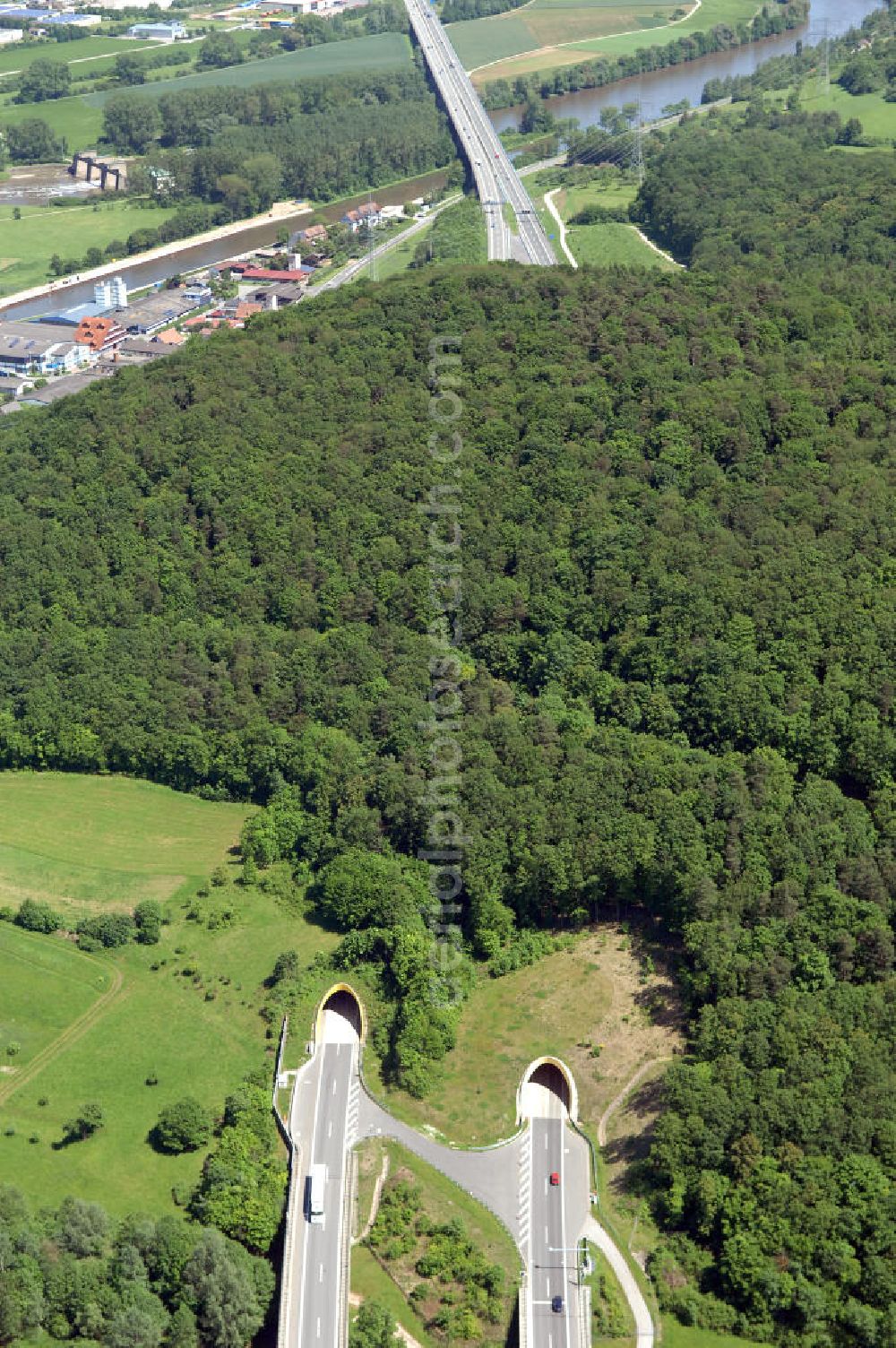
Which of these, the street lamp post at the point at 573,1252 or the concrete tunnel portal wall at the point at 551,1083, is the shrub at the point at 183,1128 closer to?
the concrete tunnel portal wall at the point at 551,1083

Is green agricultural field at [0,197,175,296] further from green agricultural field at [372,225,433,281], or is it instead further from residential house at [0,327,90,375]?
green agricultural field at [372,225,433,281]

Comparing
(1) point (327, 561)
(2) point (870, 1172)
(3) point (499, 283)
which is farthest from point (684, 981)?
(3) point (499, 283)

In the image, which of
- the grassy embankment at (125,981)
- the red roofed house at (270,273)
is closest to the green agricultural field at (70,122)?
the red roofed house at (270,273)

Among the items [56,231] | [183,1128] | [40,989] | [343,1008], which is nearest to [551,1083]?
[343,1008]

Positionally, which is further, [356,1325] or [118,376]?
[118,376]

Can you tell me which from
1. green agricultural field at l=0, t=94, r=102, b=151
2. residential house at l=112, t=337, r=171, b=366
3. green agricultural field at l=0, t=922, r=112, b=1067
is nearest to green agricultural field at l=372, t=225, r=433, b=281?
residential house at l=112, t=337, r=171, b=366

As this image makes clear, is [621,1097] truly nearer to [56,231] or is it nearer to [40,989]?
[40,989]

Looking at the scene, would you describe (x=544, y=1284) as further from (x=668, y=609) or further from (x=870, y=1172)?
(x=668, y=609)
